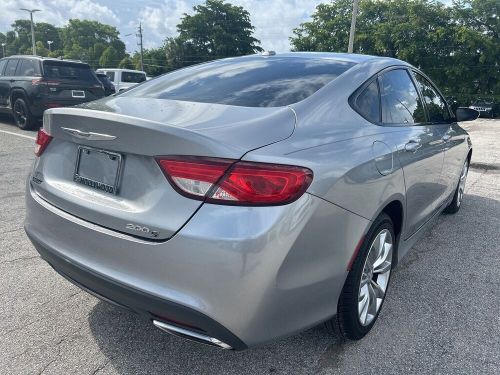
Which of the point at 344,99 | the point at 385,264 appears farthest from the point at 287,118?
the point at 385,264

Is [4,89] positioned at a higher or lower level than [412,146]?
lower

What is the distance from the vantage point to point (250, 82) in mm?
2629

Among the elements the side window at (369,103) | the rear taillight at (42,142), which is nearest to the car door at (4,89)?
the rear taillight at (42,142)

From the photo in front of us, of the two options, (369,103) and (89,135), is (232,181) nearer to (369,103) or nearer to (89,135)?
(89,135)

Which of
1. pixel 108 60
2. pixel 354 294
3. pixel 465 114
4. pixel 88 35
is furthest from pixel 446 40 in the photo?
pixel 88 35

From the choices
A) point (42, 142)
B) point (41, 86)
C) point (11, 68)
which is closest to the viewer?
point (42, 142)

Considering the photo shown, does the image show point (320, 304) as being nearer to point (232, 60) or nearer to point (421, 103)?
point (232, 60)

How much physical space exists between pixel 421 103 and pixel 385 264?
4.78ft

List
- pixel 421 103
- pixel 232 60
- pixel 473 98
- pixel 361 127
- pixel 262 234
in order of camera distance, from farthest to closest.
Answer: pixel 473 98 → pixel 421 103 → pixel 232 60 → pixel 361 127 → pixel 262 234

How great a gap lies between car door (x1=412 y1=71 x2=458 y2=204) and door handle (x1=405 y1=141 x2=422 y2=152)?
0.56 metres

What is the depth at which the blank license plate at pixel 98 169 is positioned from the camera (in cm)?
201

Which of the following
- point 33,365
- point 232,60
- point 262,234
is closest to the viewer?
point 262,234

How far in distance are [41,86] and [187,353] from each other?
30.1ft

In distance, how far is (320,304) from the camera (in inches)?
82.3
